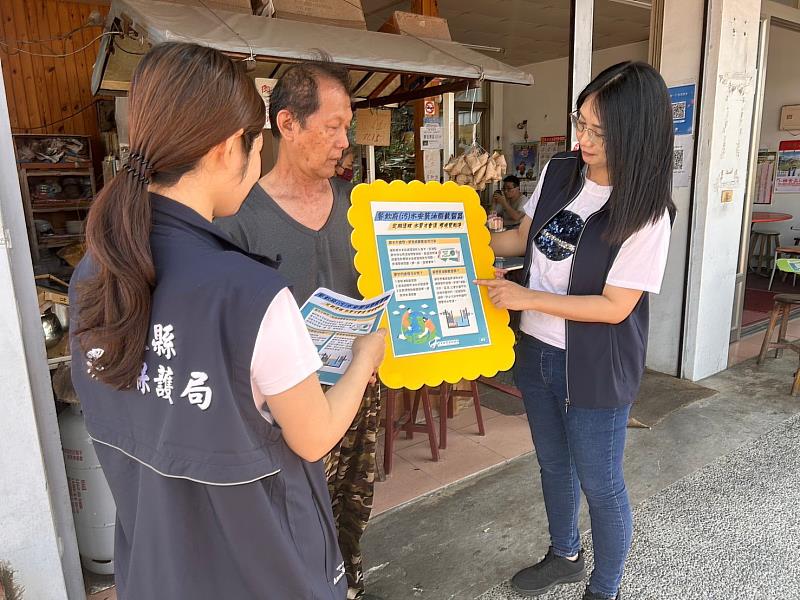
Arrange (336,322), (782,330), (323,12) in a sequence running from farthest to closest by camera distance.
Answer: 1. (782,330)
2. (323,12)
3. (336,322)

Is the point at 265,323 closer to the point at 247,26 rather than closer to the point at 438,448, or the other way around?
the point at 247,26

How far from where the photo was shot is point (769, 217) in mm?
7535

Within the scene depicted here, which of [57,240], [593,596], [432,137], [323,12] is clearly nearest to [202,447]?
[593,596]

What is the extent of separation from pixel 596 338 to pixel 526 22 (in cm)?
683

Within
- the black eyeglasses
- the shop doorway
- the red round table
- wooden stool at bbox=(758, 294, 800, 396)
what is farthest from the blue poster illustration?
the red round table

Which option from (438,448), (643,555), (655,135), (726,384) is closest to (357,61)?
(655,135)

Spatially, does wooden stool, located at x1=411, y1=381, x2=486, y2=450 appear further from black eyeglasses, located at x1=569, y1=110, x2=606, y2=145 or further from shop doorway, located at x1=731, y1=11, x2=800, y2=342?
shop doorway, located at x1=731, y1=11, x2=800, y2=342

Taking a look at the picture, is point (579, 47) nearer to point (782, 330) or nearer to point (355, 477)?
point (782, 330)

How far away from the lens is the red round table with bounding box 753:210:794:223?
24.0 ft

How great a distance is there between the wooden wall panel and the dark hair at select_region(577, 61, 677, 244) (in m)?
5.95

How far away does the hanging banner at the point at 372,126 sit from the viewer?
3945 mm

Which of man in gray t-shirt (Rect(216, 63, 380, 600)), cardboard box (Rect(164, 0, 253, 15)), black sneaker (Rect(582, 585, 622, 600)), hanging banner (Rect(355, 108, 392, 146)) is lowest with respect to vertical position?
black sneaker (Rect(582, 585, 622, 600))

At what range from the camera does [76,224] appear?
6234 mm

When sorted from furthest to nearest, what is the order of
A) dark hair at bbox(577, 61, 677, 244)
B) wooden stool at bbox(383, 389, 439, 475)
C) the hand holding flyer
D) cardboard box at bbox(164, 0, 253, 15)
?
wooden stool at bbox(383, 389, 439, 475)
cardboard box at bbox(164, 0, 253, 15)
dark hair at bbox(577, 61, 677, 244)
the hand holding flyer
